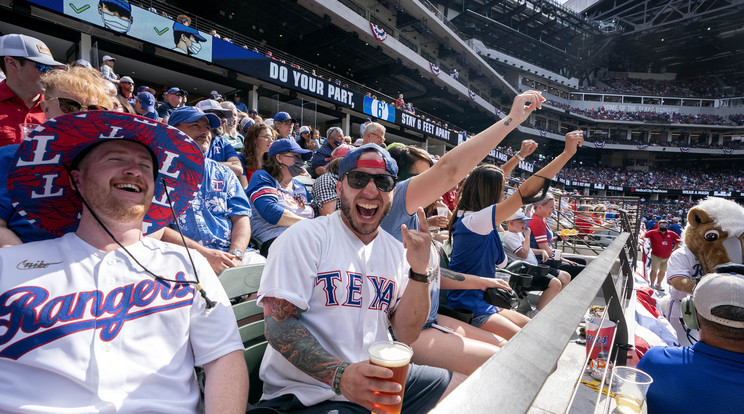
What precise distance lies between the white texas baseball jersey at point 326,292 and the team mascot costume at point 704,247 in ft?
10.9

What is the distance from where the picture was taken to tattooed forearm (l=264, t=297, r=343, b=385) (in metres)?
1.25

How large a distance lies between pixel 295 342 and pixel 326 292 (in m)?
0.23

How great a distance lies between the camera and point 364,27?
66.5 feet

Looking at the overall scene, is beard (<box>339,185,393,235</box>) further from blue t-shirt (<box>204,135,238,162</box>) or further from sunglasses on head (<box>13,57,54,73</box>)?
blue t-shirt (<box>204,135,238,162</box>)

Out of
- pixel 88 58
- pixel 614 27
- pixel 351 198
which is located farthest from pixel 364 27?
pixel 614 27

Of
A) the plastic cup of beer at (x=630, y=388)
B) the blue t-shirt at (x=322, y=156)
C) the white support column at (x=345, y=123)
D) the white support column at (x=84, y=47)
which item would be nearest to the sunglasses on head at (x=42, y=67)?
the plastic cup of beer at (x=630, y=388)

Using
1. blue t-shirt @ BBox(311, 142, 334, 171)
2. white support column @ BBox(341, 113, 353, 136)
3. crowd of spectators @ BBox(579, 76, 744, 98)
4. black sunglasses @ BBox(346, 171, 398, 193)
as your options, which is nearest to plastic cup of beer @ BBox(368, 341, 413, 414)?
black sunglasses @ BBox(346, 171, 398, 193)

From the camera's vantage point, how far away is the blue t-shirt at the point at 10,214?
1.47 meters

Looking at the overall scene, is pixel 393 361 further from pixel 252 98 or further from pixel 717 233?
pixel 252 98

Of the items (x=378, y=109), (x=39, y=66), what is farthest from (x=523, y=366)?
(x=378, y=109)

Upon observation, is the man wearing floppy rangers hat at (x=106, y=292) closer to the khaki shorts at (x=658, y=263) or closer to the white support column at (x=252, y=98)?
the khaki shorts at (x=658, y=263)

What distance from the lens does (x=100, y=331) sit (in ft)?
3.43

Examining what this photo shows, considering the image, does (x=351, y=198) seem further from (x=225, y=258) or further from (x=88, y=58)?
(x=88, y=58)

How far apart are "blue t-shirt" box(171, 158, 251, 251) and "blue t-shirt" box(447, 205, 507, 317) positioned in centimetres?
170
